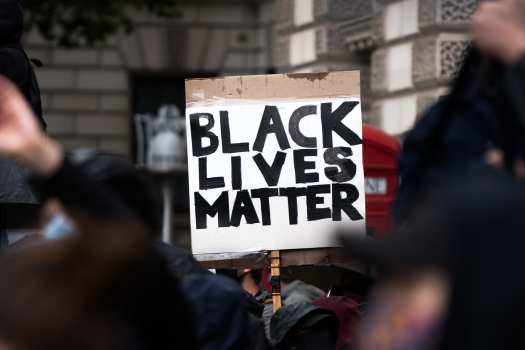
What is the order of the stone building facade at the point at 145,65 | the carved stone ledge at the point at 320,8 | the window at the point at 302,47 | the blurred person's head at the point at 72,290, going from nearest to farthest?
1. the blurred person's head at the point at 72,290
2. the carved stone ledge at the point at 320,8
3. the window at the point at 302,47
4. the stone building facade at the point at 145,65

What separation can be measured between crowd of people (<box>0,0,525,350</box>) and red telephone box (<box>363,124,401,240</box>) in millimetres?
4813

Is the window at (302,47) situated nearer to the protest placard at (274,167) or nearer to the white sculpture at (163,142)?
the white sculpture at (163,142)

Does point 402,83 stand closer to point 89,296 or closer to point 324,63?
point 324,63

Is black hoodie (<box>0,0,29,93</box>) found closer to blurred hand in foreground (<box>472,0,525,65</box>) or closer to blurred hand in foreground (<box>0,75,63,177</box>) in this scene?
blurred hand in foreground (<box>0,75,63,177</box>)

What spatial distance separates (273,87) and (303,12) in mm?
6153

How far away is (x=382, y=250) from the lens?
1.15 m

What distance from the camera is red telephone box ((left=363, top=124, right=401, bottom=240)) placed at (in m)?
6.82

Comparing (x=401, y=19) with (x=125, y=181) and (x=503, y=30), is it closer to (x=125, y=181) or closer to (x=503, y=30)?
(x=125, y=181)

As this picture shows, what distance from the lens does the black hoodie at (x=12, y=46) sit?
360cm

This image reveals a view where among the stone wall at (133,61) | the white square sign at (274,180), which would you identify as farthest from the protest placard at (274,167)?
the stone wall at (133,61)

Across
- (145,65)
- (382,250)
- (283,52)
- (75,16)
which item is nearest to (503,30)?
(382,250)

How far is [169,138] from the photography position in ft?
44.2

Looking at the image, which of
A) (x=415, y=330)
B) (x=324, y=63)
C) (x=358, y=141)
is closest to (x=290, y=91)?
(x=358, y=141)

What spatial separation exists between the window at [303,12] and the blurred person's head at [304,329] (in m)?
7.19
